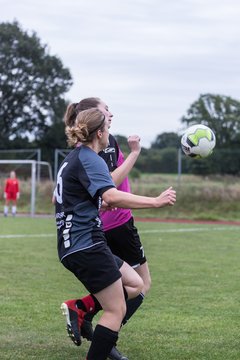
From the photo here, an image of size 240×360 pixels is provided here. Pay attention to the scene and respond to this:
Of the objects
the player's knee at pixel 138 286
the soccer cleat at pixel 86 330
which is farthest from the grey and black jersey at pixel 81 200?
the soccer cleat at pixel 86 330

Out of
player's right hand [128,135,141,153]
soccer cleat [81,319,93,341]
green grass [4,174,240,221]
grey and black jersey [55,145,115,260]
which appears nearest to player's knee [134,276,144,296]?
soccer cleat [81,319,93,341]

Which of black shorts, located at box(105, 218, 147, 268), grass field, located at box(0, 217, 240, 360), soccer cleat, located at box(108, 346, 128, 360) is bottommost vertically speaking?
grass field, located at box(0, 217, 240, 360)

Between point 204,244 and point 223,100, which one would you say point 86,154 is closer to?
point 204,244

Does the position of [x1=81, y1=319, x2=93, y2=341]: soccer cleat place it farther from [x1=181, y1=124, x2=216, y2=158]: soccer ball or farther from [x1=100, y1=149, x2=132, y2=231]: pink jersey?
[x1=181, y1=124, x2=216, y2=158]: soccer ball

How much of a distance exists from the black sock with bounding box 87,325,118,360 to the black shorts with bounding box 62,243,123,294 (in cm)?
31

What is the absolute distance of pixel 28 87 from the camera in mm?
68312

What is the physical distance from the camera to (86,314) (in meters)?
5.82

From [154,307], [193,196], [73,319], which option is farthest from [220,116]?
[73,319]

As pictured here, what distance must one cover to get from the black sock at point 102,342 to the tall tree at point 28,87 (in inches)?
2462

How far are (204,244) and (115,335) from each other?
38.7ft

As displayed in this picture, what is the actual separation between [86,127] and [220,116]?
147 feet

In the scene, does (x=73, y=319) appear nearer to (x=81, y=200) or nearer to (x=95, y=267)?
(x=95, y=267)

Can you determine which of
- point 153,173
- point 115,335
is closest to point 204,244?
point 115,335

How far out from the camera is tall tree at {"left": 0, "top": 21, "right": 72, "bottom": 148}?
67.2m
